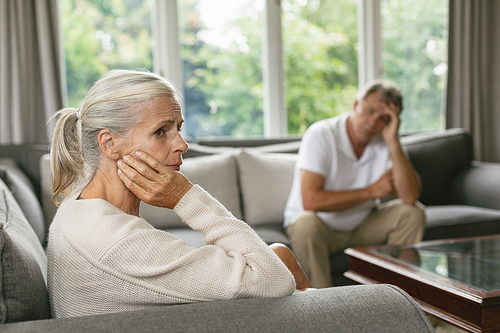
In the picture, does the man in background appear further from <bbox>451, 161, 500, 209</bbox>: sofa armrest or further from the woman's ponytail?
the woman's ponytail

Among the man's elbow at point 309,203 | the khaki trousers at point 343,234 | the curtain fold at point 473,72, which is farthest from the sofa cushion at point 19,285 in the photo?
the curtain fold at point 473,72

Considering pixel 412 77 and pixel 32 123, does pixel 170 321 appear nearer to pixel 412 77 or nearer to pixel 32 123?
pixel 32 123

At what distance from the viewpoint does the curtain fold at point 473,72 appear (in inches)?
156

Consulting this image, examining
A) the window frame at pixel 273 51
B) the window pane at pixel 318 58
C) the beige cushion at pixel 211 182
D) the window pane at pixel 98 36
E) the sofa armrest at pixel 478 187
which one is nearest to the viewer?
the beige cushion at pixel 211 182

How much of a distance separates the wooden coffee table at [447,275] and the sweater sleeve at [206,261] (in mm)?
657

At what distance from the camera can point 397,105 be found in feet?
7.98

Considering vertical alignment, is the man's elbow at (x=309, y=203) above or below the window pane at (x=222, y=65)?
below

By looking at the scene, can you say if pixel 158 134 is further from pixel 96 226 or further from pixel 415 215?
pixel 415 215

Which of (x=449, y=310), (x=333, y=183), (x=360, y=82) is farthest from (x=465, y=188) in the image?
(x=449, y=310)

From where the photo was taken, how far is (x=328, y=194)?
2.23m

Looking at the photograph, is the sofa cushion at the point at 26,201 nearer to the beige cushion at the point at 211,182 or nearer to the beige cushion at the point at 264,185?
the beige cushion at the point at 211,182

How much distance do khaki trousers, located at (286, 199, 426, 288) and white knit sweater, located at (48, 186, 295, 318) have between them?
1.25 metres

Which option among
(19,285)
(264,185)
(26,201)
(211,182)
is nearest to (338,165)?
(264,185)

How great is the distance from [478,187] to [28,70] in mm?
2893
